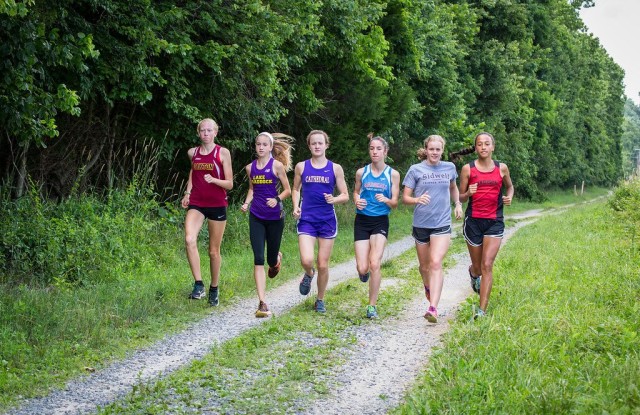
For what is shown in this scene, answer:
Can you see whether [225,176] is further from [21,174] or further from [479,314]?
[21,174]

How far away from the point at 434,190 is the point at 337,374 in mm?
3005

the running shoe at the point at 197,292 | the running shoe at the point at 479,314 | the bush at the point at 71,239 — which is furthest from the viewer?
the bush at the point at 71,239

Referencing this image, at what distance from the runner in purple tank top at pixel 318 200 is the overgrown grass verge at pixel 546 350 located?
173 centimetres

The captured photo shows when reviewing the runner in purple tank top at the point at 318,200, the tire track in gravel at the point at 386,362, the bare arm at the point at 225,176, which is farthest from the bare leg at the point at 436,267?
the bare arm at the point at 225,176

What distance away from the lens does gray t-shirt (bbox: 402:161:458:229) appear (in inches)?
340

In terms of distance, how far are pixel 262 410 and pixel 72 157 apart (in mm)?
9633

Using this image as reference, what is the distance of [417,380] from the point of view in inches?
243

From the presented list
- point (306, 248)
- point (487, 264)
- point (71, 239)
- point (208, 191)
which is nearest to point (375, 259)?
point (306, 248)

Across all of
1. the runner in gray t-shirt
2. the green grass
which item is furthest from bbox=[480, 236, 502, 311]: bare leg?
the green grass

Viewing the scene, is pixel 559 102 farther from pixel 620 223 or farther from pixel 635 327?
pixel 635 327

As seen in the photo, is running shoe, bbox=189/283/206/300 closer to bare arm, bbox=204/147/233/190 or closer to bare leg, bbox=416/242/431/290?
bare arm, bbox=204/147/233/190

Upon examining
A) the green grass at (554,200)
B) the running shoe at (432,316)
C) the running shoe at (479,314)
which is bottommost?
the green grass at (554,200)

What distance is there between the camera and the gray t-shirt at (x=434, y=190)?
8648 millimetres

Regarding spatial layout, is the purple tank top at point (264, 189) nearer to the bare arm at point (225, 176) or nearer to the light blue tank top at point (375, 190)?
the bare arm at point (225, 176)
